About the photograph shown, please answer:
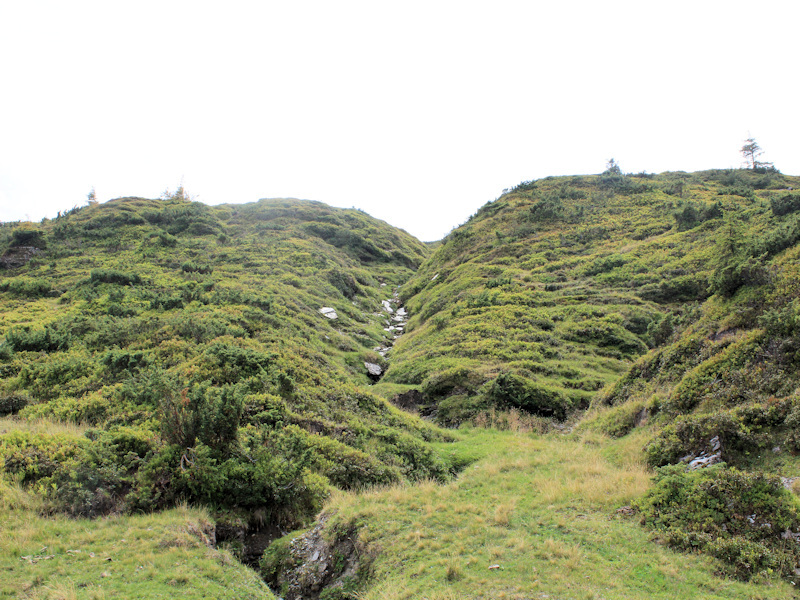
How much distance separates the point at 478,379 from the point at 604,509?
1265cm

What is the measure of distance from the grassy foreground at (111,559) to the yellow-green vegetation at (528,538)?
2.41m

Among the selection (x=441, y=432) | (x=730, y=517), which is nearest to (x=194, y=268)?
(x=441, y=432)

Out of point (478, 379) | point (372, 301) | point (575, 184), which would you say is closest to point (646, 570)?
point (478, 379)

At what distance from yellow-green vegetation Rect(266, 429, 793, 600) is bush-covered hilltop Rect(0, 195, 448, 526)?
240 centimetres

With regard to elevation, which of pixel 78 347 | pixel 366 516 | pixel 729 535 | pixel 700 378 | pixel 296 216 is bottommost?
pixel 366 516

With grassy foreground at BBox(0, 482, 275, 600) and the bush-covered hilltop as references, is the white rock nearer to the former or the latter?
the bush-covered hilltop

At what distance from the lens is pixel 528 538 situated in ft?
25.4

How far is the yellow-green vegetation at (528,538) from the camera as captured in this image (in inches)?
238

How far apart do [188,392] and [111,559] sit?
4.06m

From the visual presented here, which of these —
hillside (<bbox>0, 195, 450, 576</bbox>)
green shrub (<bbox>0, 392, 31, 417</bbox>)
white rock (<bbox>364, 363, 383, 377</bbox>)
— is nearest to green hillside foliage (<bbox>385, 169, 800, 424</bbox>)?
white rock (<bbox>364, 363, 383, 377</bbox>)

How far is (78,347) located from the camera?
17500mm

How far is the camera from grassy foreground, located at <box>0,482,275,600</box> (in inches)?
235

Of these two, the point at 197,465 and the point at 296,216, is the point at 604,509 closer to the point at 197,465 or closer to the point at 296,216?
the point at 197,465

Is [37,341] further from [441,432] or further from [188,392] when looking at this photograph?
[441,432]
